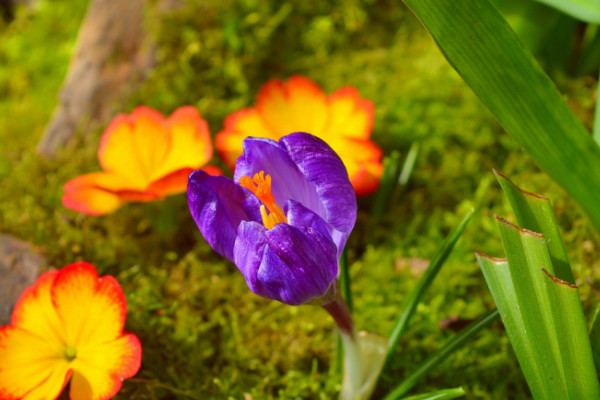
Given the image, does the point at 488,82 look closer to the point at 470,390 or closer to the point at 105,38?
the point at 470,390

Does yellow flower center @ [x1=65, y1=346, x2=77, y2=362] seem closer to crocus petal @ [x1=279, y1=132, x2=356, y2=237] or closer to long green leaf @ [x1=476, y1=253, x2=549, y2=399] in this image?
crocus petal @ [x1=279, y1=132, x2=356, y2=237]

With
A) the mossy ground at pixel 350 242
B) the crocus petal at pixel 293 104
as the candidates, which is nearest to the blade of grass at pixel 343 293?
the mossy ground at pixel 350 242

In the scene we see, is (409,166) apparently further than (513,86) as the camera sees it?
Yes

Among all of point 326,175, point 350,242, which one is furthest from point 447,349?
point 350,242

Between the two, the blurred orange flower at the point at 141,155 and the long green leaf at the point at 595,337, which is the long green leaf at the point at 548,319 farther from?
the blurred orange flower at the point at 141,155

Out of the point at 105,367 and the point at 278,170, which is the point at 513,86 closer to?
the point at 278,170

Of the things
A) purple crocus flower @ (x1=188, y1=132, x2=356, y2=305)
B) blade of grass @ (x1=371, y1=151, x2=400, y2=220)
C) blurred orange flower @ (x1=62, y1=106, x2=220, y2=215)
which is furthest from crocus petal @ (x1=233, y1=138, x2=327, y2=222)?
blade of grass @ (x1=371, y1=151, x2=400, y2=220)
